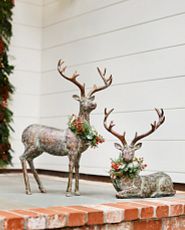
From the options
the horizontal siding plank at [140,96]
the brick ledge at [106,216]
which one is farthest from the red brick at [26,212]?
the horizontal siding plank at [140,96]

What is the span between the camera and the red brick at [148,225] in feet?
7.94

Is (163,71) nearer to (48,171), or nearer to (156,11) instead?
(156,11)

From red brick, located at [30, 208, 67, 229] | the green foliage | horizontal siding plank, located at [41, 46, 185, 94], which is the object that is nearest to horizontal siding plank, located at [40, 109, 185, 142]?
horizontal siding plank, located at [41, 46, 185, 94]

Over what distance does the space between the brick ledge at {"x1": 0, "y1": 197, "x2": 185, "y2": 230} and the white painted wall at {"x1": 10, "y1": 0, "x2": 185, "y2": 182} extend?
0.95 meters

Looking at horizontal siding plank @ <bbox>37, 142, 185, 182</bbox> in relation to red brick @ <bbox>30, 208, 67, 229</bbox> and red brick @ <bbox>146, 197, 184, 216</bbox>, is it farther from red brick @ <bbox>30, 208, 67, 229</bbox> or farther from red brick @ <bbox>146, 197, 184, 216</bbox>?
red brick @ <bbox>30, 208, 67, 229</bbox>

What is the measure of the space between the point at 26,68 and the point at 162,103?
2.03 meters

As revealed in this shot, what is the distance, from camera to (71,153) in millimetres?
2861

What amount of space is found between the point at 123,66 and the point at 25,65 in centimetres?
149

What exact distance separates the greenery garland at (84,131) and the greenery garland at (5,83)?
2.11 m

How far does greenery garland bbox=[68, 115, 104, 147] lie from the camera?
2844 mm

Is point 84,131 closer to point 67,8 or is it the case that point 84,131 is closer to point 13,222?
point 13,222

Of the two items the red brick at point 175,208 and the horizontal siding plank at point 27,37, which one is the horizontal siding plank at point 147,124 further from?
the horizontal siding plank at point 27,37

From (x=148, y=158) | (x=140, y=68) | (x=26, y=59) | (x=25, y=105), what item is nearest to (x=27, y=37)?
(x=26, y=59)

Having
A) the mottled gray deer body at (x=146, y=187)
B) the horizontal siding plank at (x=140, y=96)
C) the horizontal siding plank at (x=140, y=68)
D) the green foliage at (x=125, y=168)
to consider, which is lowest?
the mottled gray deer body at (x=146, y=187)
